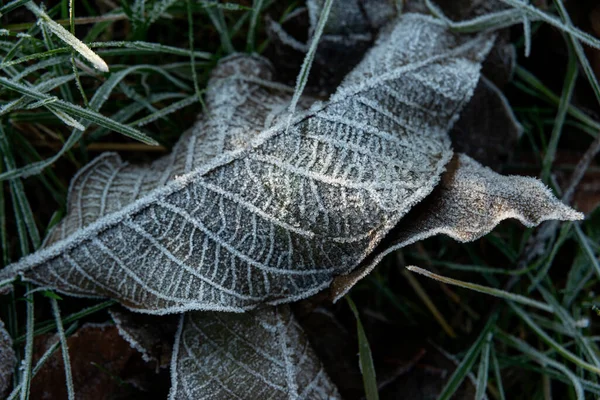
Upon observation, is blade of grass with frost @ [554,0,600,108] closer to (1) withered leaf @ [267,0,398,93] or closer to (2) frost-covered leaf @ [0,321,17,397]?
(1) withered leaf @ [267,0,398,93]

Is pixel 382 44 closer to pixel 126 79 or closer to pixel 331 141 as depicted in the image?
pixel 331 141

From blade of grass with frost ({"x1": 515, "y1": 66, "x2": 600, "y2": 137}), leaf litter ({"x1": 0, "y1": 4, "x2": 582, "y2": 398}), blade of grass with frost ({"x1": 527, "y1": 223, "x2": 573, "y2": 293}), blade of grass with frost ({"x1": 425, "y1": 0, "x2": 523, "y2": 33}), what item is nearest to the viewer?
leaf litter ({"x1": 0, "y1": 4, "x2": 582, "y2": 398})

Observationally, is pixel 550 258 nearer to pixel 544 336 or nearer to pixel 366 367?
pixel 544 336

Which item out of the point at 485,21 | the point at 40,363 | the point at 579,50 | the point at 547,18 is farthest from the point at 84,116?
the point at 579,50

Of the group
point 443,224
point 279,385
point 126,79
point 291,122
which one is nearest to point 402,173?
point 443,224

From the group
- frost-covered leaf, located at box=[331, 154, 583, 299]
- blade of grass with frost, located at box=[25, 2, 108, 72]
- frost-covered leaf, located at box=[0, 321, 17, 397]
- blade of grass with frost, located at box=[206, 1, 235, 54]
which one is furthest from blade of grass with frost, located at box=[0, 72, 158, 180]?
frost-covered leaf, located at box=[331, 154, 583, 299]

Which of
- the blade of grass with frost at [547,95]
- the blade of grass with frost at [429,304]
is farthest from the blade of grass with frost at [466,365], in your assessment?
the blade of grass with frost at [547,95]
